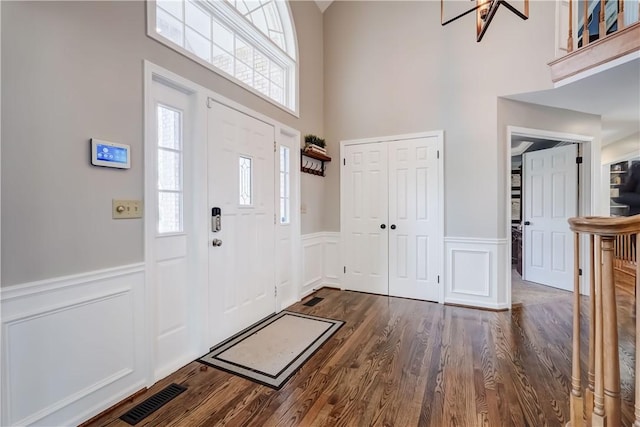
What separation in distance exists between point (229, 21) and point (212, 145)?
124cm

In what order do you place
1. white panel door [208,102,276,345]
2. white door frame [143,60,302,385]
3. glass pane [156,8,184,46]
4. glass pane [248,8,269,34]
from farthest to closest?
glass pane [248,8,269,34] < white panel door [208,102,276,345] < glass pane [156,8,184,46] < white door frame [143,60,302,385]

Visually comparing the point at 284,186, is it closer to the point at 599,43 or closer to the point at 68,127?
the point at 68,127

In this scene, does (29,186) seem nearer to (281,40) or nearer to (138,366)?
(138,366)

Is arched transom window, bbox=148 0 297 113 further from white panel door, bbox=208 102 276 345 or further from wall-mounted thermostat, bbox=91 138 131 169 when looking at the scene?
wall-mounted thermostat, bbox=91 138 131 169

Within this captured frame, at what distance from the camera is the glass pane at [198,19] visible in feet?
7.54

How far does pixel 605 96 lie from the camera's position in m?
3.12

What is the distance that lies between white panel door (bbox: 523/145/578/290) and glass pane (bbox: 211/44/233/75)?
4.54 meters

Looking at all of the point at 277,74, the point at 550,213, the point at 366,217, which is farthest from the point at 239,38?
the point at 550,213

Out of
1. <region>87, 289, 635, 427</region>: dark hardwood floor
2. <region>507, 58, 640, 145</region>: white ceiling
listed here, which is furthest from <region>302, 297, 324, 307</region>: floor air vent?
<region>507, 58, 640, 145</region>: white ceiling

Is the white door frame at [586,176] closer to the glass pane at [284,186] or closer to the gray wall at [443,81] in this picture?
the gray wall at [443,81]

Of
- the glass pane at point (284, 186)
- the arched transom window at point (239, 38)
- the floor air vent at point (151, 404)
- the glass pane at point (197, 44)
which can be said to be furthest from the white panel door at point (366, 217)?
the floor air vent at point (151, 404)

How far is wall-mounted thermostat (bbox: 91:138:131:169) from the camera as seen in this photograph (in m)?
1.62

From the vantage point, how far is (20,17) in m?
1.34

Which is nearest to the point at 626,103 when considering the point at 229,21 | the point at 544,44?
the point at 544,44
